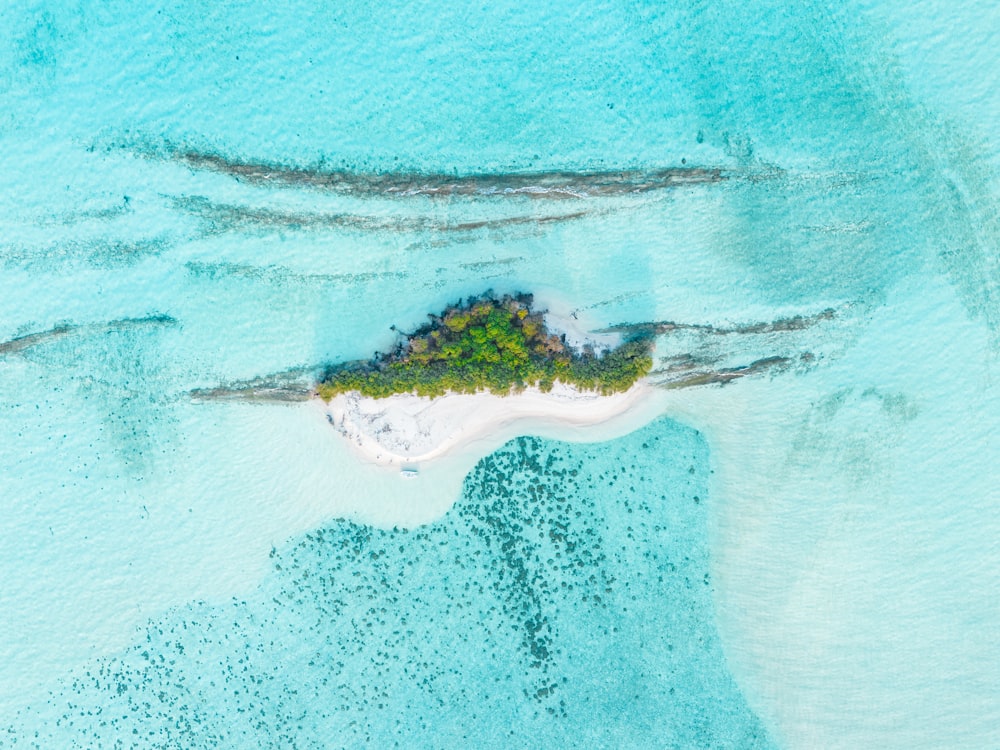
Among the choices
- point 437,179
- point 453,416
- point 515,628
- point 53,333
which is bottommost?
point 515,628

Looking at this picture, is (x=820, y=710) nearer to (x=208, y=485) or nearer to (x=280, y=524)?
(x=280, y=524)

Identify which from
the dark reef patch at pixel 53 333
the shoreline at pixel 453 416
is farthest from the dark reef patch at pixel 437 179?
the shoreline at pixel 453 416

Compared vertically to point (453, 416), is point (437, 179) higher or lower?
higher

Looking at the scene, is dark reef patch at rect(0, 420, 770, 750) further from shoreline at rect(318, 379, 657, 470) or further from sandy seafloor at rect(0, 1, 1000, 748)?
shoreline at rect(318, 379, 657, 470)

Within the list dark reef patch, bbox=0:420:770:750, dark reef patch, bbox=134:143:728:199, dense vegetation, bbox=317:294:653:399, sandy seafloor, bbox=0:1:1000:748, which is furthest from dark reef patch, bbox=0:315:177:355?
dark reef patch, bbox=0:420:770:750

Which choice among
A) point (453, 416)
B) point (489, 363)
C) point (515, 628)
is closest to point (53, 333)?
point (453, 416)

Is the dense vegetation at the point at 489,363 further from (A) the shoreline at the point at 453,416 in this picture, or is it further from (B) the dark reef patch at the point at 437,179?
(B) the dark reef patch at the point at 437,179

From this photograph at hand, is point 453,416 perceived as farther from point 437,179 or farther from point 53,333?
point 53,333
